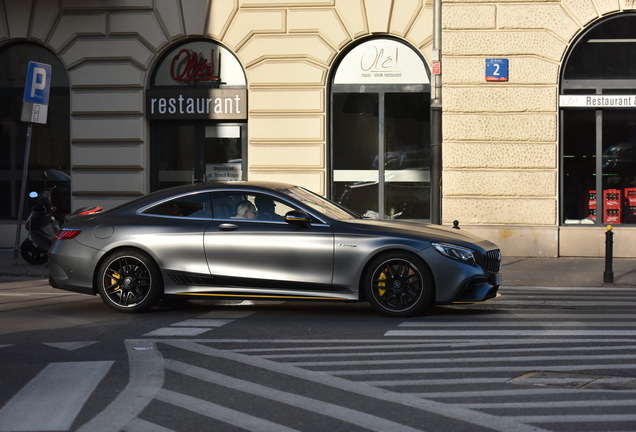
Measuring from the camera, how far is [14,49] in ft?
65.1

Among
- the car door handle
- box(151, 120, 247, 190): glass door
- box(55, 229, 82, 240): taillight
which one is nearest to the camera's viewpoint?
the car door handle

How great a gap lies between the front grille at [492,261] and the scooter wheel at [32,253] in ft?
27.6

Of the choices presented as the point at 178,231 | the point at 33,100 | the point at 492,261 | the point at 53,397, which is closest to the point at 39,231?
the point at 33,100

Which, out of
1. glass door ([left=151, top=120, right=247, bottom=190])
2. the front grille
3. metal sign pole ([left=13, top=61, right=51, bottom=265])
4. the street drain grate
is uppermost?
metal sign pole ([left=13, top=61, right=51, bottom=265])

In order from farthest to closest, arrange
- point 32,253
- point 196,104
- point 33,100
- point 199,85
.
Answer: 1. point 199,85
2. point 196,104
3. point 33,100
4. point 32,253

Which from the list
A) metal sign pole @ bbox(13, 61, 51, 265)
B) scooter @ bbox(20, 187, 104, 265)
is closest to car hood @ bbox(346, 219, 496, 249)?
scooter @ bbox(20, 187, 104, 265)

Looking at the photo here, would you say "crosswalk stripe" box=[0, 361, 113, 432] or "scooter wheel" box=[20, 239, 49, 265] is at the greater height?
"scooter wheel" box=[20, 239, 49, 265]

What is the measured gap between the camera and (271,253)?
10.5 m

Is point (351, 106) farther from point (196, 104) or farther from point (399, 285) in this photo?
point (399, 285)

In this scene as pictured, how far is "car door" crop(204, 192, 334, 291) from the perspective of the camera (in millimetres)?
10445

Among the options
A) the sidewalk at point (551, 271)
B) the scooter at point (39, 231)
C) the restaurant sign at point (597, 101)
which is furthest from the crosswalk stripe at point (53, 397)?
the restaurant sign at point (597, 101)

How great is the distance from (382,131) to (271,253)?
8939 millimetres

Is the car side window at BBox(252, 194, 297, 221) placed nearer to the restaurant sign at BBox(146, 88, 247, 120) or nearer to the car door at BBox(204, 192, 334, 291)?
the car door at BBox(204, 192, 334, 291)

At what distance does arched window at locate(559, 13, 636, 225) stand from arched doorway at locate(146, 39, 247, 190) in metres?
5.81
